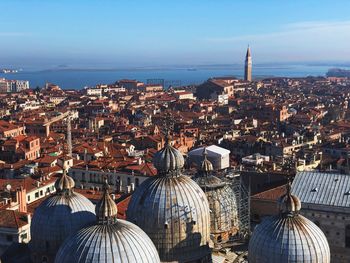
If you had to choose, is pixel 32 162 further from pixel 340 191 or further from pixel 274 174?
pixel 340 191

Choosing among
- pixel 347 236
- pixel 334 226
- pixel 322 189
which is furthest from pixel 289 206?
pixel 322 189

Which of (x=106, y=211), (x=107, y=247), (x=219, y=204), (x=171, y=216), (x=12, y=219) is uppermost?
(x=106, y=211)

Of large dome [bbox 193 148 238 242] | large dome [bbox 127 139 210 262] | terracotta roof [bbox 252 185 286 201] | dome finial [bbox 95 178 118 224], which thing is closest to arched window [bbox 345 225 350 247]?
large dome [bbox 193 148 238 242]

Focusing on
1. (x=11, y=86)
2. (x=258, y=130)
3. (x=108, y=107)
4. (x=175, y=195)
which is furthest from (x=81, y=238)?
(x=11, y=86)

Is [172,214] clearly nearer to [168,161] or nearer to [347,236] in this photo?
[168,161]

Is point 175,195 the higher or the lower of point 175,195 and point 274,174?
the higher

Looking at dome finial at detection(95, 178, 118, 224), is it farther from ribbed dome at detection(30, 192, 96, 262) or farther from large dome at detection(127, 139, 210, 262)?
ribbed dome at detection(30, 192, 96, 262)

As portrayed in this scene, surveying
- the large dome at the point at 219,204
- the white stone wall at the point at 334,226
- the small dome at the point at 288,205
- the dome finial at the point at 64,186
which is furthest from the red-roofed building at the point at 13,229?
the small dome at the point at 288,205
